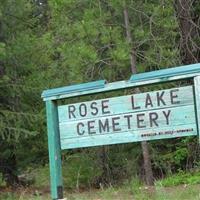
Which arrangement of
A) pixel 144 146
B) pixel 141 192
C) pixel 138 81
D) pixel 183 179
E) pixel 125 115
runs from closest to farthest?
1. pixel 138 81
2. pixel 125 115
3. pixel 141 192
4. pixel 183 179
5. pixel 144 146

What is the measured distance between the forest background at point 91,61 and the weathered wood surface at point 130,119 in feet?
15.5

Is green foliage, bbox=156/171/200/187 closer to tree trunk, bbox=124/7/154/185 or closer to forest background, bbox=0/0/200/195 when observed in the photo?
forest background, bbox=0/0/200/195

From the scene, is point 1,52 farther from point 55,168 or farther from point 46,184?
point 55,168

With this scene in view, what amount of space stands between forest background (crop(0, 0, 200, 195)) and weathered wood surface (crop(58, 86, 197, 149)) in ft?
15.5

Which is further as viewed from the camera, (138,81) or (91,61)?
(91,61)

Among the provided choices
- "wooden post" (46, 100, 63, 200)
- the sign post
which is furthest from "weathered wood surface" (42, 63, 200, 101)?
"wooden post" (46, 100, 63, 200)

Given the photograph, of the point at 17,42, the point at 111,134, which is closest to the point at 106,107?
the point at 111,134

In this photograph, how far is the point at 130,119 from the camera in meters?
6.16

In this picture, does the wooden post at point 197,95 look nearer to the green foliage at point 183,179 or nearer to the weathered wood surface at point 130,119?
the weathered wood surface at point 130,119

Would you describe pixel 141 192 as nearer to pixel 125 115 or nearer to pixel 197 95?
pixel 125 115

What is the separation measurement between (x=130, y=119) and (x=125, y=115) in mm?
83

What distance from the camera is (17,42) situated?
46.0 ft

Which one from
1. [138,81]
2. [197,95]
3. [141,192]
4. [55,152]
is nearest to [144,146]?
[141,192]

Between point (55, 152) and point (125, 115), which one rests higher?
point (125, 115)
